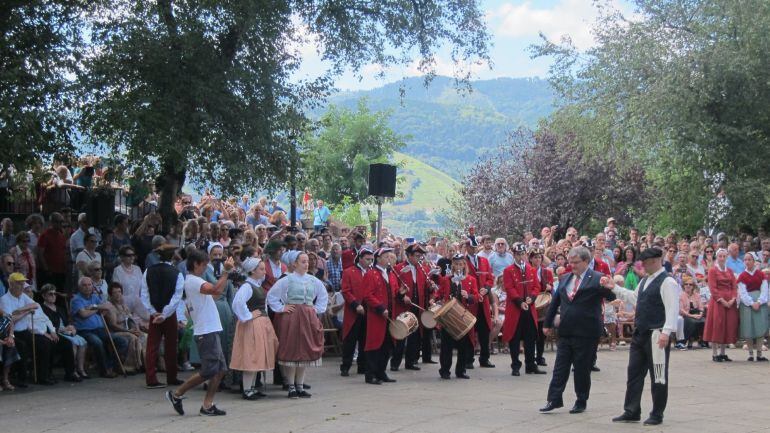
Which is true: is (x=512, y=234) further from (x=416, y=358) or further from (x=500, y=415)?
(x=500, y=415)

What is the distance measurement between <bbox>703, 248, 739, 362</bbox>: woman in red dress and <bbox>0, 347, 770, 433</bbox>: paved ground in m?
2.38

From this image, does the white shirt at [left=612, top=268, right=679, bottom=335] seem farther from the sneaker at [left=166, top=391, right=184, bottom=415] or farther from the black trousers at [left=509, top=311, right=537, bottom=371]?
the sneaker at [left=166, top=391, right=184, bottom=415]

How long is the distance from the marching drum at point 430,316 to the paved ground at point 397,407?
2.56 ft

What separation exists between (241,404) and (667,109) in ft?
50.3

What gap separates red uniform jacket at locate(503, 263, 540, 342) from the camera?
50.7 ft

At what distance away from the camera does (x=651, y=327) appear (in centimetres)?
1109

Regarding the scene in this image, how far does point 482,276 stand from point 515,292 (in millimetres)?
743

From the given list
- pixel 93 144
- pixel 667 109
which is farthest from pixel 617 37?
pixel 93 144

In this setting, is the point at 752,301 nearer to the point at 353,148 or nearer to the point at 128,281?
the point at 128,281

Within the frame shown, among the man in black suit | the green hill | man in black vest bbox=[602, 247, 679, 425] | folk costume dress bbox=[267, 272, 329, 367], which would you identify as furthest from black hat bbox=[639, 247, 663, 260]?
the green hill

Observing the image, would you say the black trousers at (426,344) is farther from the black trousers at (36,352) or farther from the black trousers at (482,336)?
the black trousers at (36,352)

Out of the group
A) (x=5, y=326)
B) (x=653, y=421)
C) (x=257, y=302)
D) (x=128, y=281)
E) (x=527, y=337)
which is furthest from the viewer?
(x=527, y=337)

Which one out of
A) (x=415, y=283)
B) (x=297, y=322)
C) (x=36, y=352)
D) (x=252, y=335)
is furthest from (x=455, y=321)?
(x=36, y=352)

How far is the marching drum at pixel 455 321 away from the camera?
1479cm
